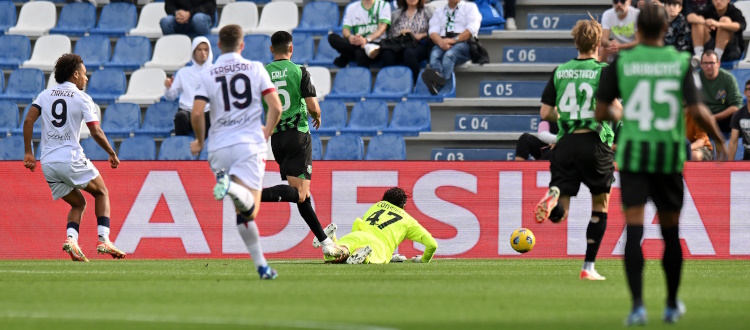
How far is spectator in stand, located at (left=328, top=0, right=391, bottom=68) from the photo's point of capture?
1762cm

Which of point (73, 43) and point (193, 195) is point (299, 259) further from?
point (73, 43)

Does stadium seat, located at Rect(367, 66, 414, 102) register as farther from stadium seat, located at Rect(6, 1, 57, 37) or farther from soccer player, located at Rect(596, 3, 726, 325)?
soccer player, located at Rect(596, 3, 726, 325)

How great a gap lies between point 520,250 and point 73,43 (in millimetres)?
9997

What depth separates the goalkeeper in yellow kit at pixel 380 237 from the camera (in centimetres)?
1208

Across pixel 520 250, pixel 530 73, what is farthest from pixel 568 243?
pixel 530 73

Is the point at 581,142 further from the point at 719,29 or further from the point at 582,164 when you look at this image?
the point at 719,29

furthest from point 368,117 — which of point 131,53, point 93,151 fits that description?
point 131,53

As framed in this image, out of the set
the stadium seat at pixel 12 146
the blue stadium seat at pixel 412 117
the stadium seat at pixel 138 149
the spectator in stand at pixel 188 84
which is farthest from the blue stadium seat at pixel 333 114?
the stadium seat at pixel 12 146

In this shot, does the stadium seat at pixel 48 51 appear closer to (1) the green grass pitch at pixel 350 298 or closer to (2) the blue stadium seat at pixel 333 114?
(2) the blue stadium seat at pixel 333 114

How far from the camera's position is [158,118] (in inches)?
691

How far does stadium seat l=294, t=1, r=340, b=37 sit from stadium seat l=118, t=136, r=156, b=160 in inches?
138

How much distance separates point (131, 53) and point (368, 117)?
460cm

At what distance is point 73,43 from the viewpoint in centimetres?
2000

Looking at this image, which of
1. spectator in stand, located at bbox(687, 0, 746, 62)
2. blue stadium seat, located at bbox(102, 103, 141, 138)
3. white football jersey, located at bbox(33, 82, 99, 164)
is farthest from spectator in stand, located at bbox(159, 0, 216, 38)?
spectator in stand, located at bbox(687, 0, 746, 62)
